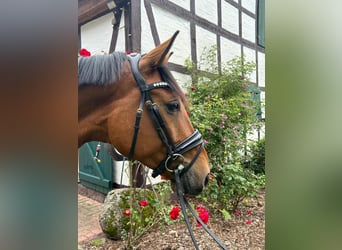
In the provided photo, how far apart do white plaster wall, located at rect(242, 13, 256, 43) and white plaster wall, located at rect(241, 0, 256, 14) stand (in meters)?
0.18

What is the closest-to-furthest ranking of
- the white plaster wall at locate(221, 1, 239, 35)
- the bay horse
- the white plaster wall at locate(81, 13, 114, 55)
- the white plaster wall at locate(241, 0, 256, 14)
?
the bay horse → the white plaster wall at locate(81, 13, 114, 55) → the white plaster wall at locate(221, 1, 239, 35) → the white plaster wall at locate(241, 0, 256, 14)

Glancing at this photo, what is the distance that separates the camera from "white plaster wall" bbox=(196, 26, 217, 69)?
12.4 ft

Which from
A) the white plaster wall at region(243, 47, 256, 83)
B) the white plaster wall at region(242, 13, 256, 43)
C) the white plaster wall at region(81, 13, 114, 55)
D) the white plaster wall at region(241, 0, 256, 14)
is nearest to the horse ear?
the white plaster wall at region(81, 13, 114, 55)

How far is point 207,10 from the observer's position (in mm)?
3902

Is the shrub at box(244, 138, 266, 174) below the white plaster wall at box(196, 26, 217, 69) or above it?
below

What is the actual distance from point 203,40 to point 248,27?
167cm

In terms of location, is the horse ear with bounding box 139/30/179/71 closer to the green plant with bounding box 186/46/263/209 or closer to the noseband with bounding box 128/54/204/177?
the noseband with bounding box 128/54/204/177

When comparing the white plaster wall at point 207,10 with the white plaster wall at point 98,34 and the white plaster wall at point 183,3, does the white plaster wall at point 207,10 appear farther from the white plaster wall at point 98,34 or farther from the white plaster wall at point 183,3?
the white plaster wall at point 98,34

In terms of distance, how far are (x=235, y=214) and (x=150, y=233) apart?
4.15 feet

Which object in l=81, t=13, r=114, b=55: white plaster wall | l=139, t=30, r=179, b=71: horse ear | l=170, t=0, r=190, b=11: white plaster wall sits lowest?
l=139, t=30, r=179, b=71: horse ear

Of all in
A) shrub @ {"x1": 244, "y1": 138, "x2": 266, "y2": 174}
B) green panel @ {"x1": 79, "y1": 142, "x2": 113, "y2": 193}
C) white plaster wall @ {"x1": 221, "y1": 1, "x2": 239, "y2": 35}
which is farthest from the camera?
white plaster wall @ {"x1": 221, "y1": 1, "x2": 239, "y2": 35}
